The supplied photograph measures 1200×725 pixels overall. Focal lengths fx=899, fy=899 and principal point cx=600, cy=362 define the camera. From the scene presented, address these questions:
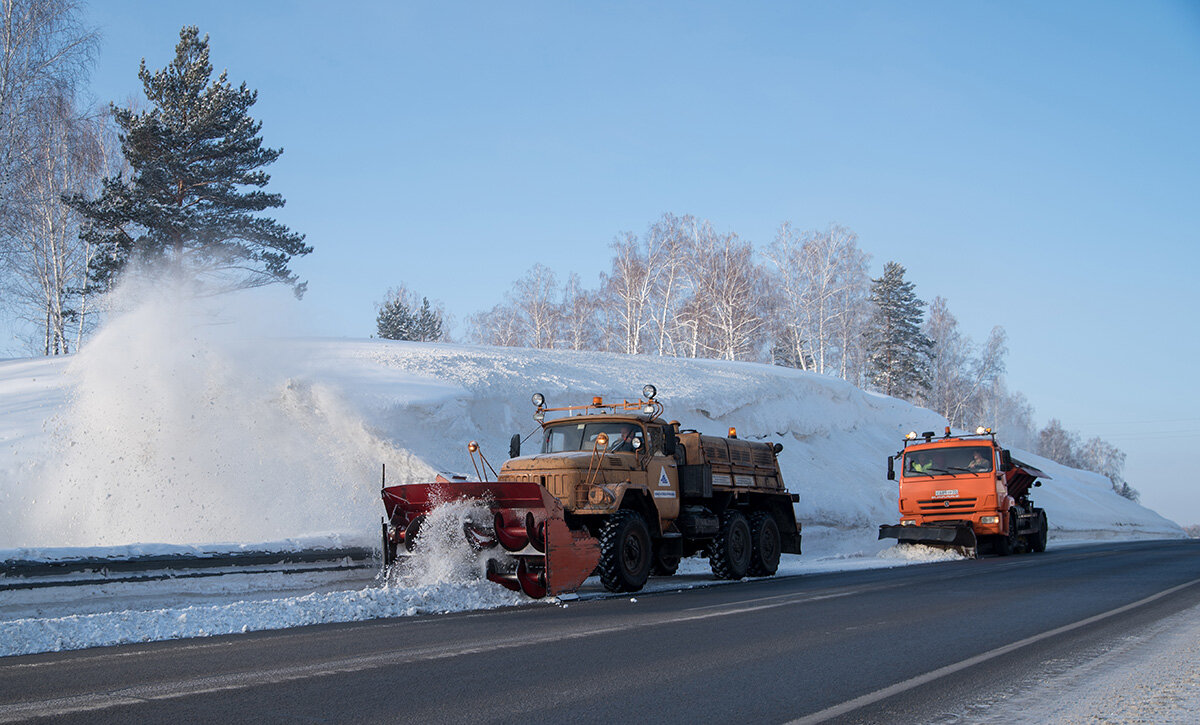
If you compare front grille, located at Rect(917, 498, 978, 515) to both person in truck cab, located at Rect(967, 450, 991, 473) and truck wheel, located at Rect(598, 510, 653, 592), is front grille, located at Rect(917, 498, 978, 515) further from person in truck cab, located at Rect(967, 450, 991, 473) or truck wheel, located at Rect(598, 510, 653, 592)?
truck wheel, located at Rect(598, 510, 653, 592)

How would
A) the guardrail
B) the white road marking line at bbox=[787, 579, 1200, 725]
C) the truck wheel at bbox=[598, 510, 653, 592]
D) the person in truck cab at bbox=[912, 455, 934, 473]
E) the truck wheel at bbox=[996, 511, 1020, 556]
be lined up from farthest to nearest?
the person in truck cab at bbox=[912, 455, 934, 473], the truck wheel at bbox=[996, 511, 1020, 556], the truck wheel at bbox=[598, 510, 653, 592], the guardrail, the white road marking line at bbox=[787, 579, 1200, 725]

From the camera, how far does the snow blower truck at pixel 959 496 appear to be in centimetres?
1936

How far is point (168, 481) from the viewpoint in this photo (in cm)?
1491

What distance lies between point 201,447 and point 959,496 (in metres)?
15.5

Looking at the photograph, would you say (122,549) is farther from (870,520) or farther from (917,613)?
(870,520)

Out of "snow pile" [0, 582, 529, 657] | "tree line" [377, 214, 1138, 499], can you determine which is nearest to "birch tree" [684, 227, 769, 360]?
"tree line" [377, 214, 1138, 499]

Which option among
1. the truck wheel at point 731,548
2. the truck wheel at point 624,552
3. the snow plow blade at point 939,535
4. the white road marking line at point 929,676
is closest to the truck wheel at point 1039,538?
the snow plow blade at point 939,535

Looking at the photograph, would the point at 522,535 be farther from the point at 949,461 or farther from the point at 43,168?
the point at 43,168

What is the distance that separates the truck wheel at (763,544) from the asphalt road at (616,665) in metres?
4.42

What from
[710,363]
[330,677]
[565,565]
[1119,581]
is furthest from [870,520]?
[330,677]

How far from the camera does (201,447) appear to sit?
1580 cm

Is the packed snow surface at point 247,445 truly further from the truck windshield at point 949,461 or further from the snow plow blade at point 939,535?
the truck windshield at point 949,461

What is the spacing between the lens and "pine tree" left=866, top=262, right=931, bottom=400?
5484 centimetres

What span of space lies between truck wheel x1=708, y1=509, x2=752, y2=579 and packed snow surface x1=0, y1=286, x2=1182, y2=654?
3.25 m
